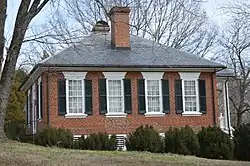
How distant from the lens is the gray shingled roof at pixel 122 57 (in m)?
28.9

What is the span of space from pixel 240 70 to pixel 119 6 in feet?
70.8

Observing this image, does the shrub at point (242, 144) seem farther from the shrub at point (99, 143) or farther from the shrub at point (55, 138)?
the shrub at point (55, 138)

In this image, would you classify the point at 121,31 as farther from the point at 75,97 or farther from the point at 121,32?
the point at 75,97

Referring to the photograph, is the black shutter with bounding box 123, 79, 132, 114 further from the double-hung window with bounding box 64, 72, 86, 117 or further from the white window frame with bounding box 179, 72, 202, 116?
the white window frame with bounding box 179, 72, 202, 116

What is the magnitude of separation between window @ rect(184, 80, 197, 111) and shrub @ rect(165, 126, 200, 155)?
561 cm

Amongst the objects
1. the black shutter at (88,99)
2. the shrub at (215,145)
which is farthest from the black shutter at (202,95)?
the black shutter at (88,99)

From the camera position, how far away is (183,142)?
23.7m

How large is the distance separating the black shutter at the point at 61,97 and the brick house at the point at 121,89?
3 centimetres

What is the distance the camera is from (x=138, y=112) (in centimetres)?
2912

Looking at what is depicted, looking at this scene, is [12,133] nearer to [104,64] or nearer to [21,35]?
[104,64]

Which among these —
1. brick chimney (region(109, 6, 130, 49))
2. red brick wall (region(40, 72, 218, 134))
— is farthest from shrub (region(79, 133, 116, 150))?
brick chimney (region(109, 6, 130, 49))

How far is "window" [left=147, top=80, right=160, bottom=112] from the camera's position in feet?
96.0

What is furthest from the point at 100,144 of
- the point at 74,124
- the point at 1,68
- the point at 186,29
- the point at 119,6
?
the point at 186,29

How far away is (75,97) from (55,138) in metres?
3.82
